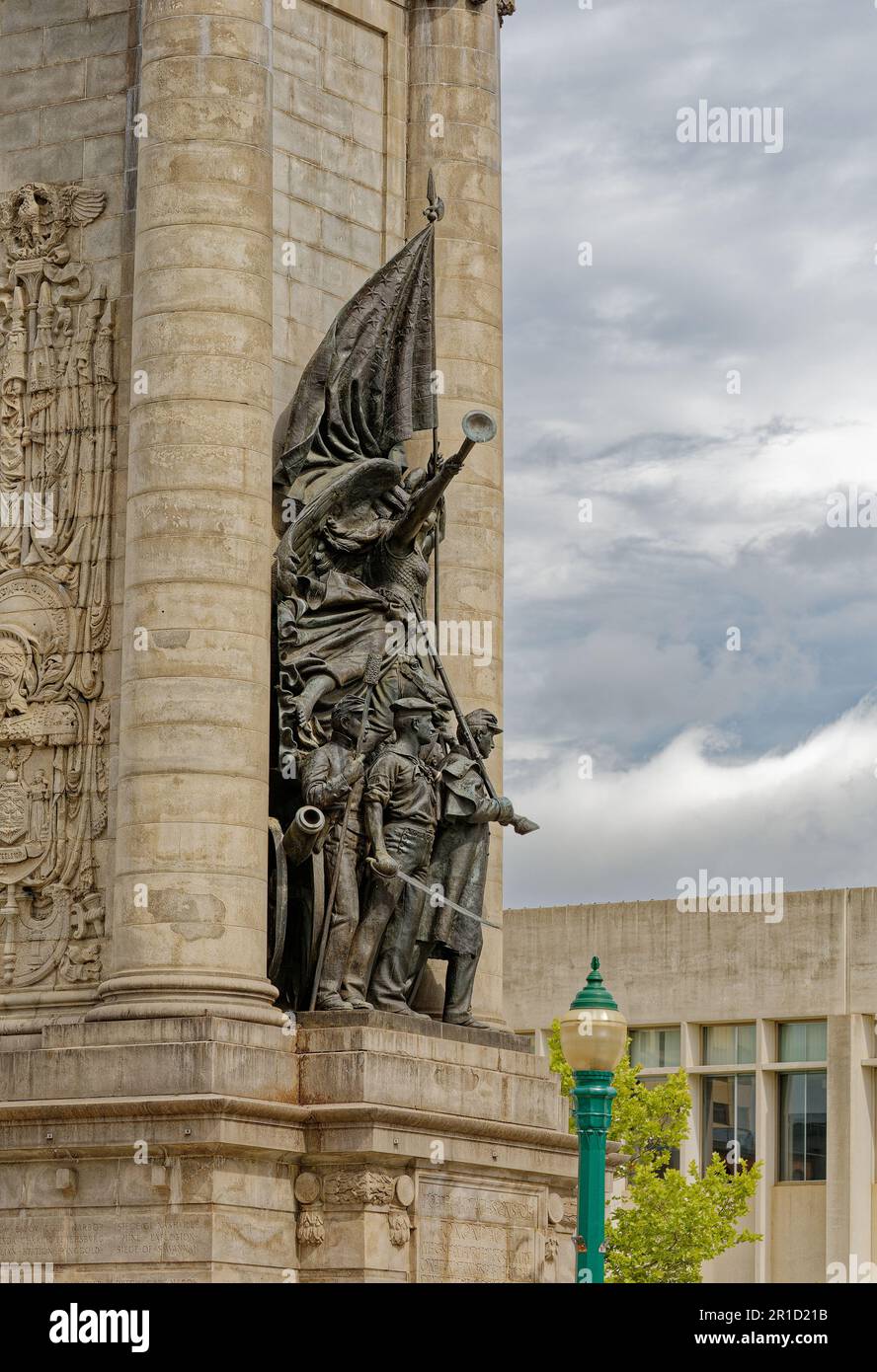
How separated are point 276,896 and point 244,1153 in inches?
109

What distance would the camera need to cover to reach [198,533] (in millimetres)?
23812

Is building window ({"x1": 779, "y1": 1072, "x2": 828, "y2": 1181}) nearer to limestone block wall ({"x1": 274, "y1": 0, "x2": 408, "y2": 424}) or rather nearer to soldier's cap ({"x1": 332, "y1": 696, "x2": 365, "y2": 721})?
limestone block wall ({"x1": 274, "y1": 0, "x2": 408, "y2": 424})

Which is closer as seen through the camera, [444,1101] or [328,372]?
[444,1101]

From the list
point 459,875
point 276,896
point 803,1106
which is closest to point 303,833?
point 276,896

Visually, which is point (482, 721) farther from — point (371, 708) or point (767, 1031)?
point (767, 1031)

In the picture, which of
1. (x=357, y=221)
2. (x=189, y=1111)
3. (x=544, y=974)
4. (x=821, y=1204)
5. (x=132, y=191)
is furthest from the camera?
(x=544, y=974)

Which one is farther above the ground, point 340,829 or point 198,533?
point 198,533

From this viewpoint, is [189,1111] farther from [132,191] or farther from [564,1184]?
[132,191]

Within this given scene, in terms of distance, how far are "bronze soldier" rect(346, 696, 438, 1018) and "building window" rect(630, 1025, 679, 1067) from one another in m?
43.2

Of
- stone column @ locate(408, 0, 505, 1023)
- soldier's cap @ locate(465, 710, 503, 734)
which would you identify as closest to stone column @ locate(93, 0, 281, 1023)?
soldier's cap @ locate(465, 710, 503, 734)
